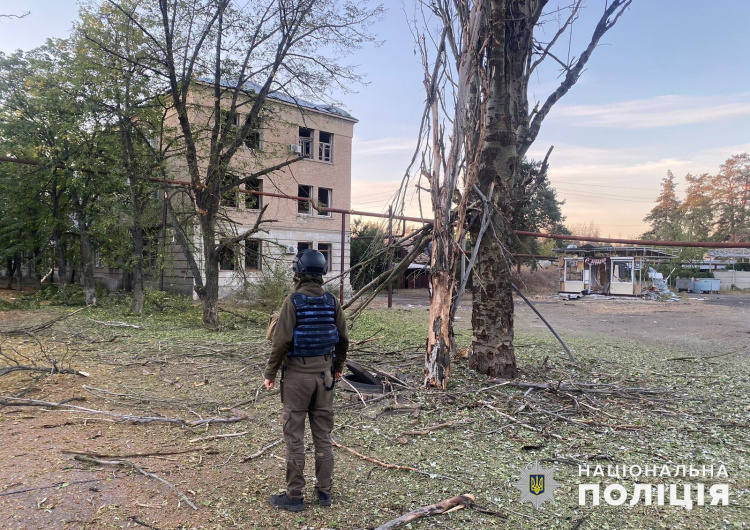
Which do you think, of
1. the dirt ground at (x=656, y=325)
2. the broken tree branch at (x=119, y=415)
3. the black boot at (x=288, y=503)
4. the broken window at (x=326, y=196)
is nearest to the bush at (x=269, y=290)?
the dirt ground at (x=656, y=325)

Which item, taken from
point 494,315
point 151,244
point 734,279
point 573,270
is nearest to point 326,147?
point 151,244

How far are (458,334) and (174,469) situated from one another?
8.26 meters

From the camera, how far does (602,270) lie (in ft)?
96.6

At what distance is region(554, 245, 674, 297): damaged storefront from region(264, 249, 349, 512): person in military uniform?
25.9 m

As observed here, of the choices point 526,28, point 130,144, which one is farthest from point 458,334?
point 130,144

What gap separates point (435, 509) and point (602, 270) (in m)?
29.9

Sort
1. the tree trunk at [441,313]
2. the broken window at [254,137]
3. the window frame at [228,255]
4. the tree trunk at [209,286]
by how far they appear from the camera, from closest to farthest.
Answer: the tree trunk at [441,313], the tree trunk at [209,286], the window frame at [228,255], the broken window at [254,137]

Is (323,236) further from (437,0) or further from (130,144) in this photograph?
(437,0)

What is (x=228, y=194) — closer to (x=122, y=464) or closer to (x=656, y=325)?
(x=122, y=464)

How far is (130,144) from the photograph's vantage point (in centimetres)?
1268

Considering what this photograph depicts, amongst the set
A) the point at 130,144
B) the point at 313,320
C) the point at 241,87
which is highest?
the point at 241,87

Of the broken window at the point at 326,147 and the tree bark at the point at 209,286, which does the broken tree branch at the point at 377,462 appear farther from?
the broken window at the point at 326,147

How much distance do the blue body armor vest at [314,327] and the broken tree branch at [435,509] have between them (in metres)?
1.17

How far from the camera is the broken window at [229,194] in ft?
39.2
